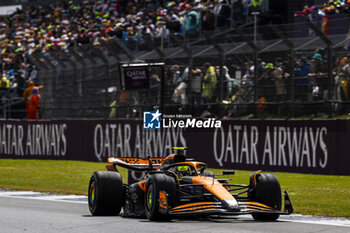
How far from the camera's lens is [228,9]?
26.4m

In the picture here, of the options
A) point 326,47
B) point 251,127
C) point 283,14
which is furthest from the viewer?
point 283,14

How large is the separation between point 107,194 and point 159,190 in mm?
1249

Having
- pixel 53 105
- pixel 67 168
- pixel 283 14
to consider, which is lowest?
pixel 67 168

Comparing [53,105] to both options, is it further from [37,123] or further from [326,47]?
[326,47]

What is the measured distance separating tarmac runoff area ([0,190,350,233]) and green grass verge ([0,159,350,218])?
4.04 feet

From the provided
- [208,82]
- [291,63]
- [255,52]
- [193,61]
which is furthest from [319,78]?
[193,61]

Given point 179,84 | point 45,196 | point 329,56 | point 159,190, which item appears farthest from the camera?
point 179,84

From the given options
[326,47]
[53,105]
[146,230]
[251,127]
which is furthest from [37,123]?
[146,230]

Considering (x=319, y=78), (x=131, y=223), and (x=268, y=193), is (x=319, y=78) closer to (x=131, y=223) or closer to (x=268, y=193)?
(x=268, y=193)

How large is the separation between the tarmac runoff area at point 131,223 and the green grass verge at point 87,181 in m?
1.23

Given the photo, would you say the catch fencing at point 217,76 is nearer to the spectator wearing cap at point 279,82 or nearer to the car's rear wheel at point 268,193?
the spectator wearing cap at point 279,82

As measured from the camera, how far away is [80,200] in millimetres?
13688

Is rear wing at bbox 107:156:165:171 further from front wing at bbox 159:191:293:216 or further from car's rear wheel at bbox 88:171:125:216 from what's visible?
front wing at bbox 159:191:293:216

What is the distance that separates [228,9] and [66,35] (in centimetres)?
1082
